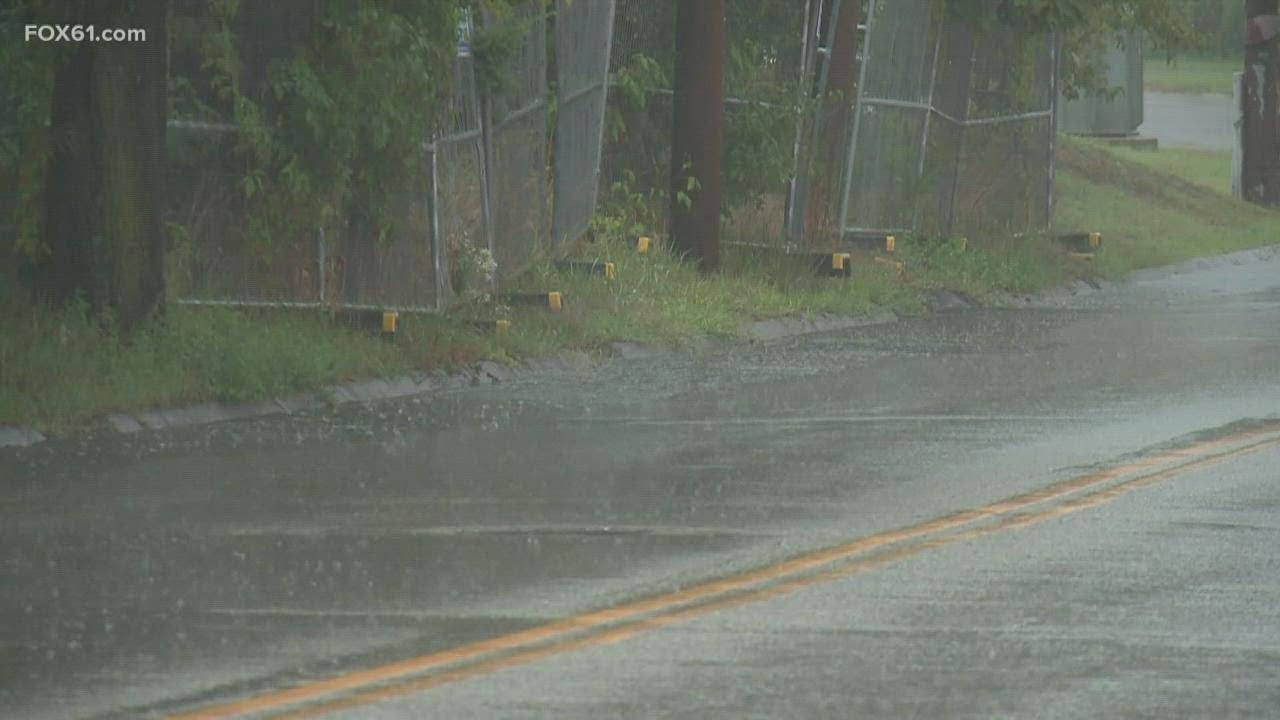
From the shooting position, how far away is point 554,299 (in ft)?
61.2

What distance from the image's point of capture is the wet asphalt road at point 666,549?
25.8 feet

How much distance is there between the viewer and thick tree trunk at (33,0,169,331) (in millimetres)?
15109

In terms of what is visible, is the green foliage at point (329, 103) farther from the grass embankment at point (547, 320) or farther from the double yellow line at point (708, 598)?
the double yellow line at point (708, 598)

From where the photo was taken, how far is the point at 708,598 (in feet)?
30.2

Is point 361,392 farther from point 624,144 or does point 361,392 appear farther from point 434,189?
point 624,144

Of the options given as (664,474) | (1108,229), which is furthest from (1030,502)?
(1108,229)

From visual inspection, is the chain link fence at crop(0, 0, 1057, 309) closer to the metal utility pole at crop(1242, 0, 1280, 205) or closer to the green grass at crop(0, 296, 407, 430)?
the green grass at crop(0, 296, 407, 430)

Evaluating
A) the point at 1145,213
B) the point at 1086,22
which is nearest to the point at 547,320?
the point at 1086,22

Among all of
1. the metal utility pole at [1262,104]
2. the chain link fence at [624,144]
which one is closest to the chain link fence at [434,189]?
the chain link fence at [624,144]

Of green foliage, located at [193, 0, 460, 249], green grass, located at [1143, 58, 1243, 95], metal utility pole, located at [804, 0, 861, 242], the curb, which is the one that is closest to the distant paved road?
green grass, located at [1143, 58, 1243, 95]

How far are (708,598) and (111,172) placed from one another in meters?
7.03

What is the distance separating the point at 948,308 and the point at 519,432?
9.22 meters

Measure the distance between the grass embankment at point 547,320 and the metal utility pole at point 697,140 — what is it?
0.32 meters

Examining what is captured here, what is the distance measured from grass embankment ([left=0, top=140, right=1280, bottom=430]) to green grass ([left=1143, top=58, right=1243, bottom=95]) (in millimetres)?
39635
